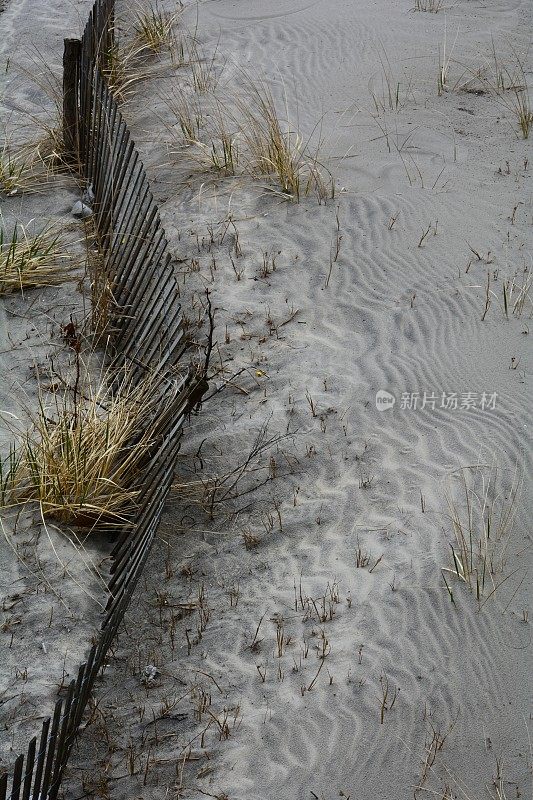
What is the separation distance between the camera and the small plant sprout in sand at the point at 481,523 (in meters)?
4.02

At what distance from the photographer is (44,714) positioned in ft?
12.0

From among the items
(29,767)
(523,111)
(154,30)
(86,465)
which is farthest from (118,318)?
(154,30)

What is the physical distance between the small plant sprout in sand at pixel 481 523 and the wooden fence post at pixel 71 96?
4.14 m

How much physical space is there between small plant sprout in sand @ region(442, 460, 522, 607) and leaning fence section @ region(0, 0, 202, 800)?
4.19ft

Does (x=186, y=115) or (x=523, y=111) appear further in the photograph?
(x=186, y=115)

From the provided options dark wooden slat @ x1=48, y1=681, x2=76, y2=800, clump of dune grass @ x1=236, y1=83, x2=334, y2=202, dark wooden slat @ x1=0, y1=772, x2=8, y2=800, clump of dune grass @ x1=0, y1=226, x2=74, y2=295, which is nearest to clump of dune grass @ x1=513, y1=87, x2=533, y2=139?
clump of dune grass @ x1=236, y1=83, x2=334, y2=202

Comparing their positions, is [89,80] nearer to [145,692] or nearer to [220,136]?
[220,136]

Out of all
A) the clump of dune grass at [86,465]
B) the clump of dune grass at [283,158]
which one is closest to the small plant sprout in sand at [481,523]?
the clump of dune grass at [86,465]

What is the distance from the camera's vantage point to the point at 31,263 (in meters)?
6.01

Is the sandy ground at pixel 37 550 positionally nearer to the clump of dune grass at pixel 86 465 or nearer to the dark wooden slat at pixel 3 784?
the clump of dune grass at pixel 86 465

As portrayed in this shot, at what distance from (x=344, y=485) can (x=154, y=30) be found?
5814 millimetres

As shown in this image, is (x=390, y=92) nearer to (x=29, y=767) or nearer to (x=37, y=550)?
(x=37, y=550)

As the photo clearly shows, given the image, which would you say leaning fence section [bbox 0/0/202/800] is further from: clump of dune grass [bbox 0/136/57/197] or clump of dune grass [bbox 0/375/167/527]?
clump of dune grass [bbox 0/136/57/197]

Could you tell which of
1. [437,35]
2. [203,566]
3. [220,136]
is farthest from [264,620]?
[437,35]
